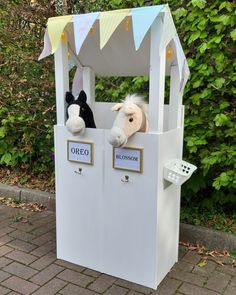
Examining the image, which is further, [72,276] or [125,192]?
[72,276]

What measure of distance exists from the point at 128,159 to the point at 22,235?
1.70 meters

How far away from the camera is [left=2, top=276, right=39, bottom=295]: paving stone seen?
2.61m

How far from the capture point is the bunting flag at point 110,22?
2309mm

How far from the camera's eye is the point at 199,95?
3.19m

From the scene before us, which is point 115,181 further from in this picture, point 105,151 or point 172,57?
point 172,57

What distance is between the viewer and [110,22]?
2334 millimetres

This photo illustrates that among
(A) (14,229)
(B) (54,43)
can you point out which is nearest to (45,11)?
(B) (54,43)

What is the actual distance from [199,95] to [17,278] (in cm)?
226

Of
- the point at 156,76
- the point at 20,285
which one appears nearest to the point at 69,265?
the point at 20,285

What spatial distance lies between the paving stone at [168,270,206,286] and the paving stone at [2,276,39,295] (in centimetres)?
112

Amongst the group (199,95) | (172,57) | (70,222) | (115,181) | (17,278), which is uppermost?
(172,57)

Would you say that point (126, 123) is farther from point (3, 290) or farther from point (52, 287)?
point (3, 290)

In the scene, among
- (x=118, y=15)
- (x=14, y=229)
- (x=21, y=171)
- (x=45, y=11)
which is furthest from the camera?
(x=21, y=171)

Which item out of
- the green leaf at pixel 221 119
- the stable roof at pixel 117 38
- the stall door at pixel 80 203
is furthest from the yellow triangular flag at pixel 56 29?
the green leaf at pixel 221 119
